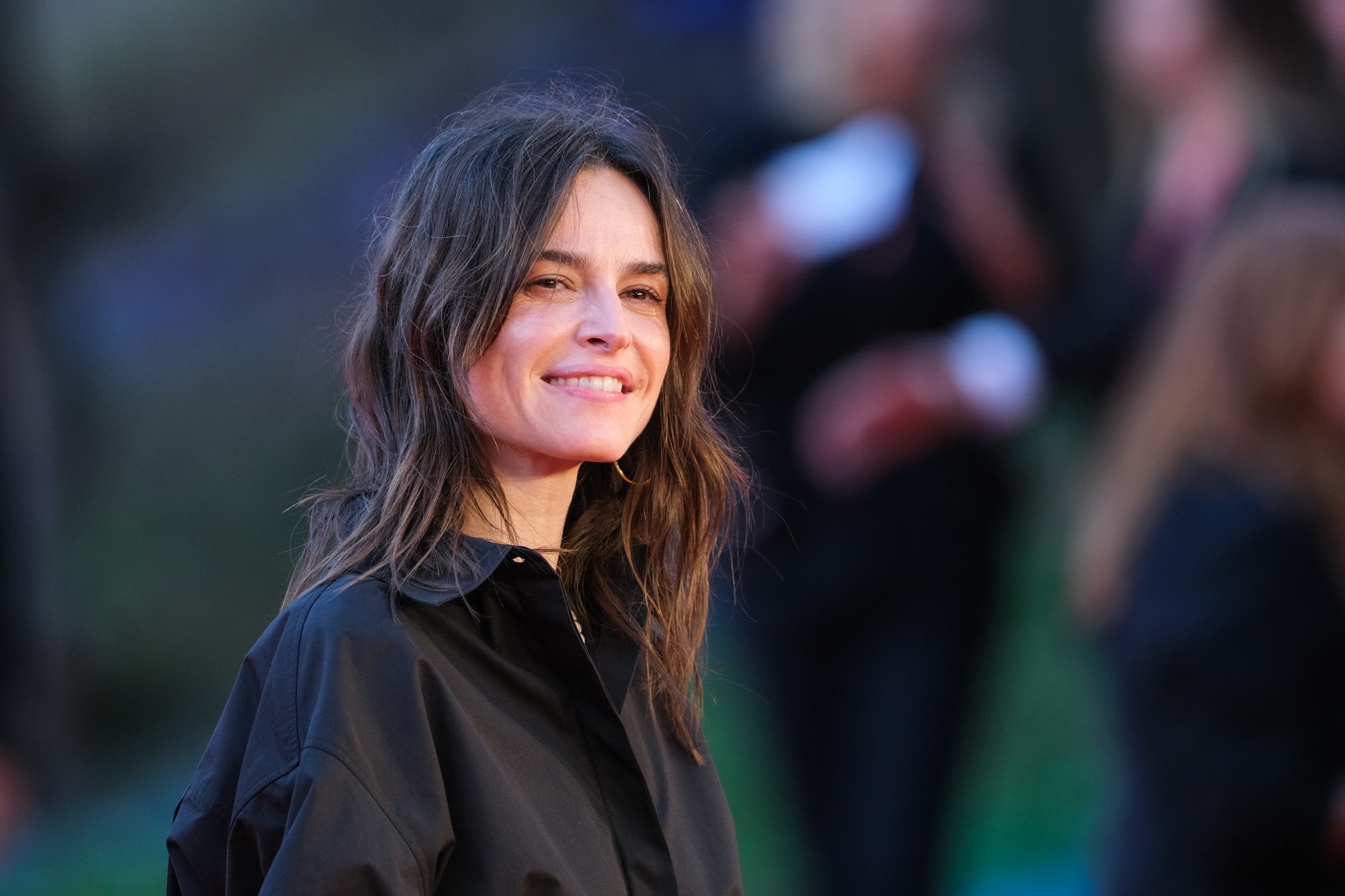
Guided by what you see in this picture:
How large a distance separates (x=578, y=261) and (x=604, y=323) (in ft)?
0.23

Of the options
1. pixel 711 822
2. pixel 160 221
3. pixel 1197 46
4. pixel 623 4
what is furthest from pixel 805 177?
pixel 711 822

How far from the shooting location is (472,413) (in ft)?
4.61

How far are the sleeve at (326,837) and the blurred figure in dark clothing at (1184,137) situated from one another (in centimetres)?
319

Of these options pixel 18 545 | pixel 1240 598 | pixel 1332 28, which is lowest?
pixel 18 545

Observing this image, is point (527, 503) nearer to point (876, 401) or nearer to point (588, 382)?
point (588, 382)

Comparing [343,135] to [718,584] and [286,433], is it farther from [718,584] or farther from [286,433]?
[718,584]

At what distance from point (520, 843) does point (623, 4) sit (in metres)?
3.44

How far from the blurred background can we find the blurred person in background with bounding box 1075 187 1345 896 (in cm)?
63

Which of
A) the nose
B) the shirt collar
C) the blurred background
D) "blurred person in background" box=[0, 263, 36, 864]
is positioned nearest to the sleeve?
the shirt collar

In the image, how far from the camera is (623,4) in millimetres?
4195

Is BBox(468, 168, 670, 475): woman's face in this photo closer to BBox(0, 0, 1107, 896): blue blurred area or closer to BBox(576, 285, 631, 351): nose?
BBox(576, 285, 631, 351): nose

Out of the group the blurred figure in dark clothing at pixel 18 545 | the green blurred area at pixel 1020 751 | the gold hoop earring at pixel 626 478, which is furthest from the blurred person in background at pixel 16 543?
the gold hoop earring at pixel 626 478

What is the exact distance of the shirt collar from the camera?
1268 mm

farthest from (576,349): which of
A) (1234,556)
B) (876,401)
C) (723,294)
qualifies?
(876,401)
